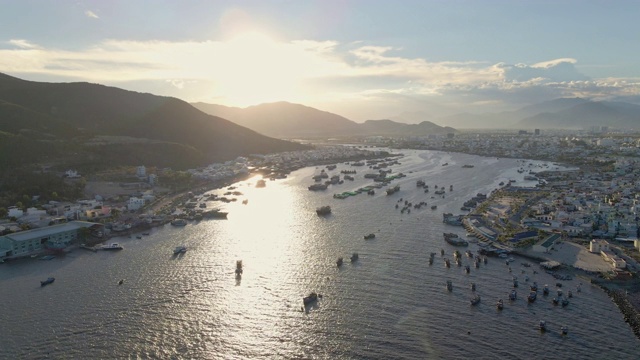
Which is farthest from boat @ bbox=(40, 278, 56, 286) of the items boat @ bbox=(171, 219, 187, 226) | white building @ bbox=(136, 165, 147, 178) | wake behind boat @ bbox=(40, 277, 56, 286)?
white building @ bbox=(136, 165, 147, 178)

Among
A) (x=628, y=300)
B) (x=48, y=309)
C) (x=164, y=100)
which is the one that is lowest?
(x=48, y=309)

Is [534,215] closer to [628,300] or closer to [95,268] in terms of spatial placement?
[628,300]

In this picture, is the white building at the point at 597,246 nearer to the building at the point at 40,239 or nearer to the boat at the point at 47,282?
the boat at the point at 47,282

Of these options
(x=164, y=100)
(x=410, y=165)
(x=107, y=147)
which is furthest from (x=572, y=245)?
(x=164, y=100)

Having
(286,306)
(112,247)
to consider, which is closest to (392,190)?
(112,247)

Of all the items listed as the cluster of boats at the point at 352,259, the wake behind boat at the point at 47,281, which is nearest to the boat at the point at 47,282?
the wake behind boat at the point at 47,281

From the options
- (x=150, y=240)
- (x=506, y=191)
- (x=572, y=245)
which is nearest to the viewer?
(x=572, y=245)
